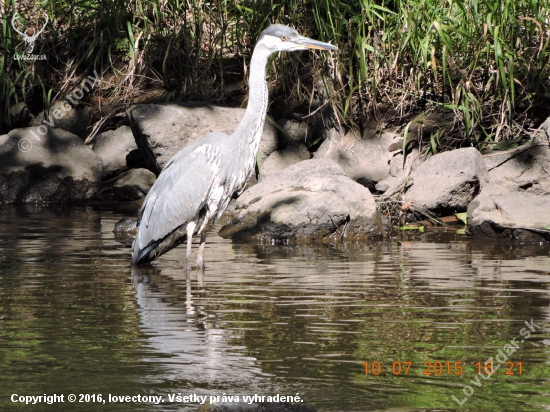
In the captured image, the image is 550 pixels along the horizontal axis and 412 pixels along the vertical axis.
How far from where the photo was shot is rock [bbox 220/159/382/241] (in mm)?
8500

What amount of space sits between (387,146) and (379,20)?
1.57 metres

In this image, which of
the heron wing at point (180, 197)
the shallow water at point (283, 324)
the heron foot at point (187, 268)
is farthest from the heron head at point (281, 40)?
the heron foot at point (187, 268)

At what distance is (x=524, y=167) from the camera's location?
31.9 feet

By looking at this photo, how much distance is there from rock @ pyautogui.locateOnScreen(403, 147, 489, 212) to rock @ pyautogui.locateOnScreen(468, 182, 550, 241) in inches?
19.3

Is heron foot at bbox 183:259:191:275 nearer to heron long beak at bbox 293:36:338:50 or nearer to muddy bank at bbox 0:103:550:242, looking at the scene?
muddy bank at bbox 0:103:550:242

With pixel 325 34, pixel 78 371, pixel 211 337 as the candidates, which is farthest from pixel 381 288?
pixel 325 34

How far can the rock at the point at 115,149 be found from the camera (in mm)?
12438

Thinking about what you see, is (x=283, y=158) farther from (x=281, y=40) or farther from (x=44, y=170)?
(x=281, y=40)

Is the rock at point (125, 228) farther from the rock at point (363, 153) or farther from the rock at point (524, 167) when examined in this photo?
the rock at point (524, 167)

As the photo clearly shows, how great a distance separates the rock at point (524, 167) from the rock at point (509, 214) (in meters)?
0.59

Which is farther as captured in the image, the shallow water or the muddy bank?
the muddy bank

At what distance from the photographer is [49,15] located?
13766mm

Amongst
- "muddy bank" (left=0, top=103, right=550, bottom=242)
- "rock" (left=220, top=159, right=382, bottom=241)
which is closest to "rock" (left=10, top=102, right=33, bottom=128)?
"muddy bank" (left=0, top=103, right=550, bottom=242)

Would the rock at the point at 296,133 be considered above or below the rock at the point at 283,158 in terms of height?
above
